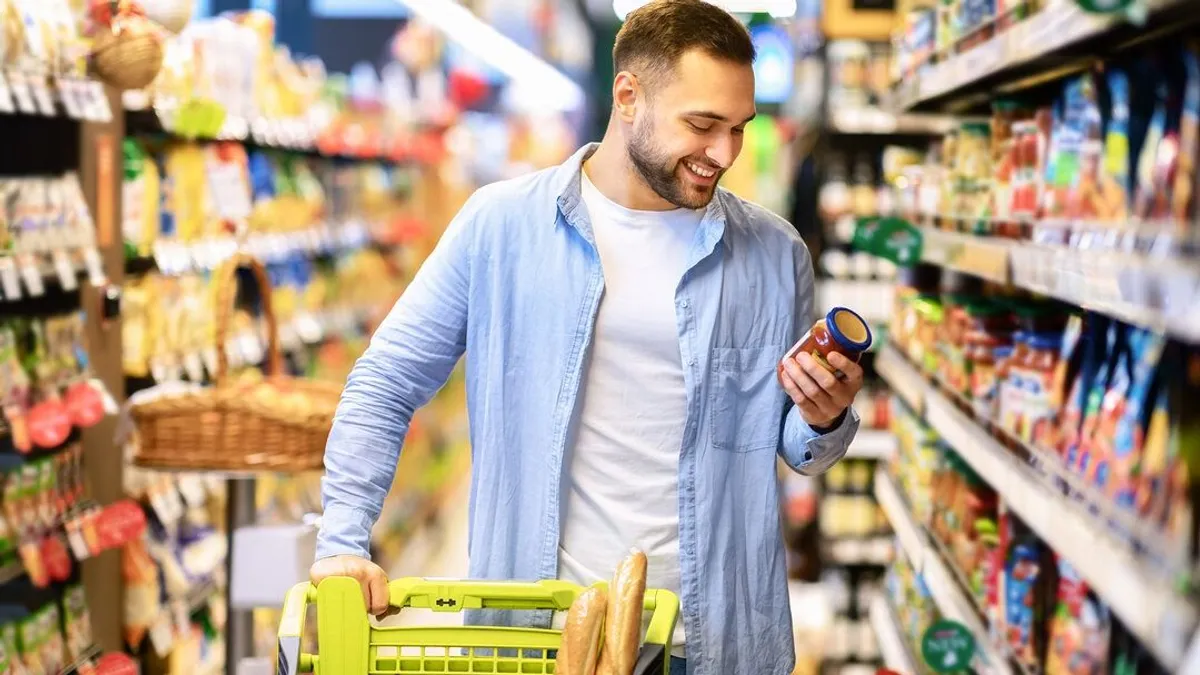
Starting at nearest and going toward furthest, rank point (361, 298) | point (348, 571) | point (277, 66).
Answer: point (348, 571), point (277, 66), point (361, 298)

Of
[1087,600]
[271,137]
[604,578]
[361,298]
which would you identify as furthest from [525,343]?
[361,298]

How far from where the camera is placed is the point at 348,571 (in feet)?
6.74

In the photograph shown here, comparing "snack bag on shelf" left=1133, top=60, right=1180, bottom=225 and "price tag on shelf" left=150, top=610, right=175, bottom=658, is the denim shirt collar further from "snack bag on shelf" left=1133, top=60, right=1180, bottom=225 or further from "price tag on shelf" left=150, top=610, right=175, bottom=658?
"price tag on shelf" left=150, top=610, right=175, bottom=658

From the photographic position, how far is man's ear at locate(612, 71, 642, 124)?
244 cm

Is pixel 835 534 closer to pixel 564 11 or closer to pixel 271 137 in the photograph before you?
pixel 271 137

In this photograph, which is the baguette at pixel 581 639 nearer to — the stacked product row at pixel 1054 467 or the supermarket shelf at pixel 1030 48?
the stacked product row at pixel 1054 467

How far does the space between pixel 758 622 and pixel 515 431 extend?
47 centimetres

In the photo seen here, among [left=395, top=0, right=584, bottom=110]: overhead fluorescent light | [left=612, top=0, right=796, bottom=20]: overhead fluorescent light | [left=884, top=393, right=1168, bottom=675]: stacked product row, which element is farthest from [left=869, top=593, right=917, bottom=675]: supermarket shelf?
[left=612, top=0, right=796, bottom=20]: overhead fluorescent light

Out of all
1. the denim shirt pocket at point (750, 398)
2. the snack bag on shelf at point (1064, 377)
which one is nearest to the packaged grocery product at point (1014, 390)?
the snack bag on shelf at point (1064, 377)

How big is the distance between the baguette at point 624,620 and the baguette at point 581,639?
0.05ft

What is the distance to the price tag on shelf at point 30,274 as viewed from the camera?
3.55 meters

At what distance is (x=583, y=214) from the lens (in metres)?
2.45

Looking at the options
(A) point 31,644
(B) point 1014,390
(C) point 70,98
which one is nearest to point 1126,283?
(B) point 1014,390

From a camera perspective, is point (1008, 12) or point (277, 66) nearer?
point (1008, 12)
